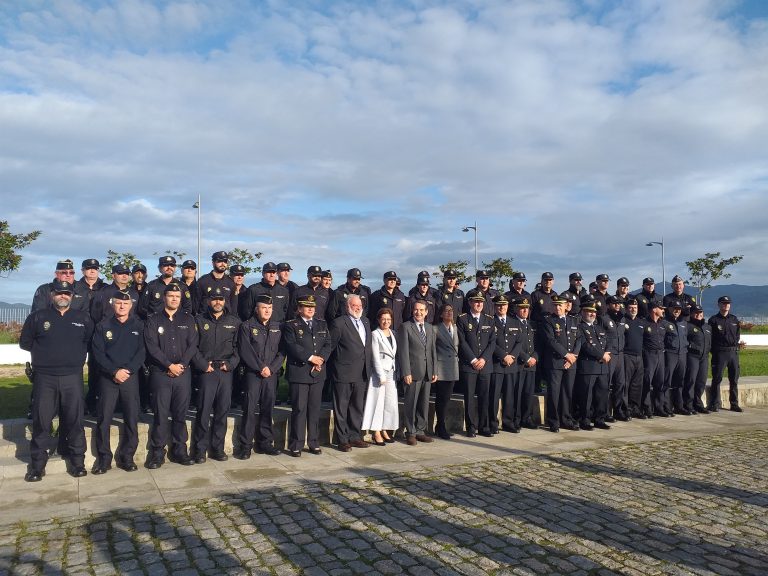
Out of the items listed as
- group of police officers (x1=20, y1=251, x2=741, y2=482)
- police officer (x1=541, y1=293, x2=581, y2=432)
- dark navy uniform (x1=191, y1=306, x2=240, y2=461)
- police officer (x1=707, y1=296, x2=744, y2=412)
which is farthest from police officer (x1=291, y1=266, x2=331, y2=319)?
police officer (x1=707, y1=296, x2=744, y2=412)

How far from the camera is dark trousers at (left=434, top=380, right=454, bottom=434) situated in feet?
27.5

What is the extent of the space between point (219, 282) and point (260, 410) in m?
2.49

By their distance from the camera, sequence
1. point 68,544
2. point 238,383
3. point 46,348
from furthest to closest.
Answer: point 238,383
point 46,348
point 68,544

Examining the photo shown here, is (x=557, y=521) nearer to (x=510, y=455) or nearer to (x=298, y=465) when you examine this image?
(x=510, y=455)

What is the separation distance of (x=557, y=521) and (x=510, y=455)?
2482 mm

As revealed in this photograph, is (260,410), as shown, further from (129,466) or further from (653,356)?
(653,356)

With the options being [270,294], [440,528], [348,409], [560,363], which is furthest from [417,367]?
[440,528]

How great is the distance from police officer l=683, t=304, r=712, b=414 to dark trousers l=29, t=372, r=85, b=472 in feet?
31.2

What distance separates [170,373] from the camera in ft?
Answer: 21.7

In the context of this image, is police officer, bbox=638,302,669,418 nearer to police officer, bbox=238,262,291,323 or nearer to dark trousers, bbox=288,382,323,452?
dark trousers, bbox=288,382,323,452

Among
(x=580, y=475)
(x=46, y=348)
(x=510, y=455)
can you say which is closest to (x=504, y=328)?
(x=510, y=455)

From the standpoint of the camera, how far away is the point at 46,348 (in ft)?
20.3

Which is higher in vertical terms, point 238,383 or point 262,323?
point 262,323

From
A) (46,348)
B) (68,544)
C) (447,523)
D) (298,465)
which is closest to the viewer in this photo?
(68,544)
